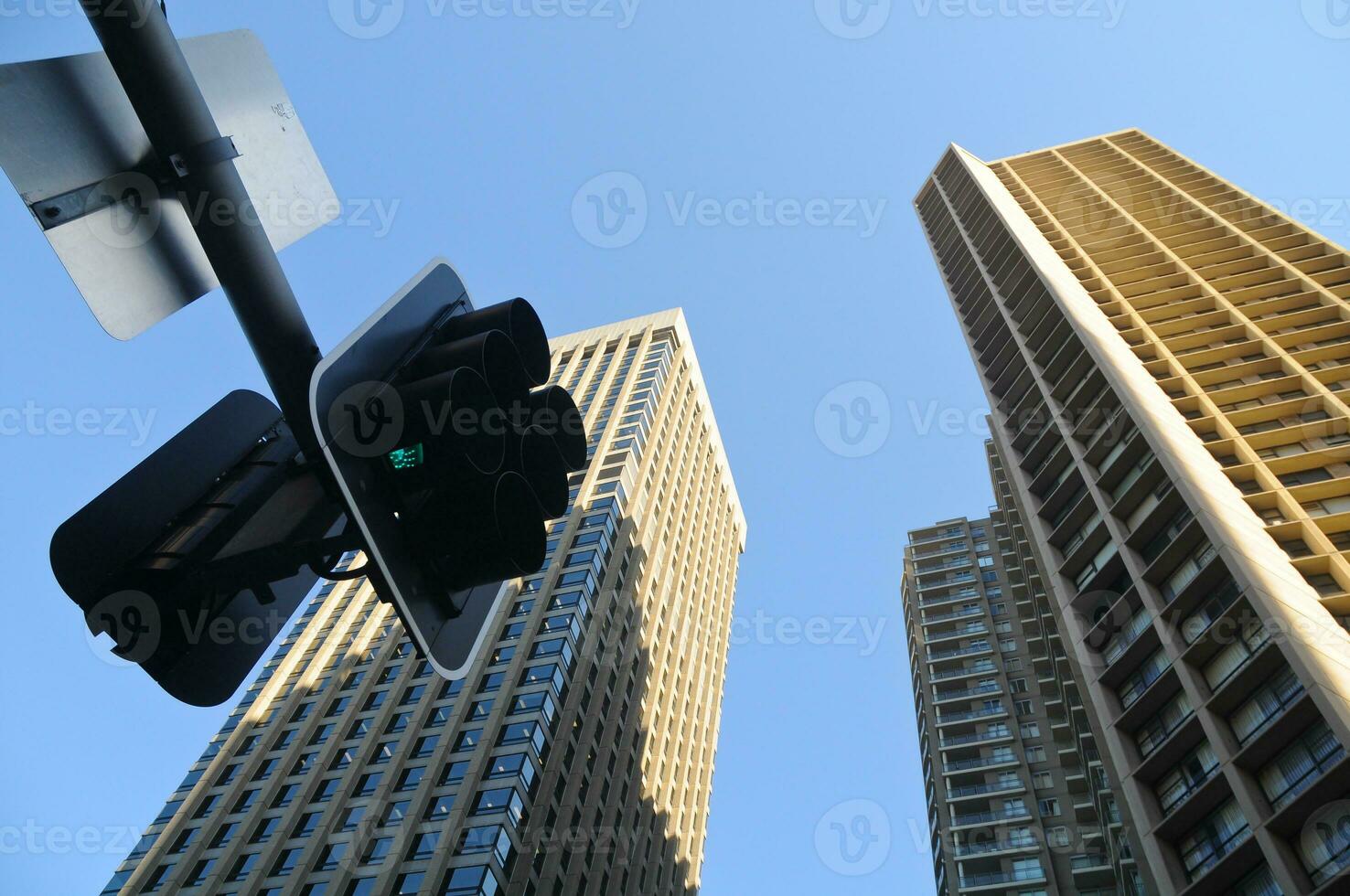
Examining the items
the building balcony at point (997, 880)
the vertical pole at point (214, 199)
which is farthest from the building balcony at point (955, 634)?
the vertical pole at point (214, 199)

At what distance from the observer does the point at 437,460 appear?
117 inches

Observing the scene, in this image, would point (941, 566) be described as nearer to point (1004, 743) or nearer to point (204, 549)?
point (1004, 743)

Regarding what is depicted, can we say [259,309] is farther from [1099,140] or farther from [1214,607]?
[1099,140]

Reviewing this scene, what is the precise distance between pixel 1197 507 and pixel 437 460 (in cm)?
2633

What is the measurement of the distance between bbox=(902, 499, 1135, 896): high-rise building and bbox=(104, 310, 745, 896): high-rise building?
18.5 m

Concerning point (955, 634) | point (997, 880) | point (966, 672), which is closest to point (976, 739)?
point (966, 672)

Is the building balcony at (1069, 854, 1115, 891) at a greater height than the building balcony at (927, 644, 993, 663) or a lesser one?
lesser

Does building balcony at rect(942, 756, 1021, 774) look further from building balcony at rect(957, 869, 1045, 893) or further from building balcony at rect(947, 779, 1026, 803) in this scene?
building balcony at rect(957, 869, 1045, 893)

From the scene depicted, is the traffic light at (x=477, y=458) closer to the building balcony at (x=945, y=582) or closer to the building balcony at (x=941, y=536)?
the building balcony at (x=945, y=582)

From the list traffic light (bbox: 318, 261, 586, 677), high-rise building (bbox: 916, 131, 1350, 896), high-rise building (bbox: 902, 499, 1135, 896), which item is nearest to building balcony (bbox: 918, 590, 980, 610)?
high-rise building (bbox: 902, 499, 1135, 896)

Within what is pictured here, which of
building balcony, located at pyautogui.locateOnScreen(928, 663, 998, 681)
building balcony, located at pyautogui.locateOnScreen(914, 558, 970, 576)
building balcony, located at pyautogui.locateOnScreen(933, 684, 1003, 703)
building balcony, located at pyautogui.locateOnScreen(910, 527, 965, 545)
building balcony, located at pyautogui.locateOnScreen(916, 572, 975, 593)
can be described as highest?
building balcony, located at pyautogui.locateOnScreen(910, 527, 965, 545)

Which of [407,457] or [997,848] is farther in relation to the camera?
[997,848]

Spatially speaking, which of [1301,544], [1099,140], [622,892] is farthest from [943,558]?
[1301,544]

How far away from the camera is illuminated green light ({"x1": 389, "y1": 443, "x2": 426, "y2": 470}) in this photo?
2924mm
